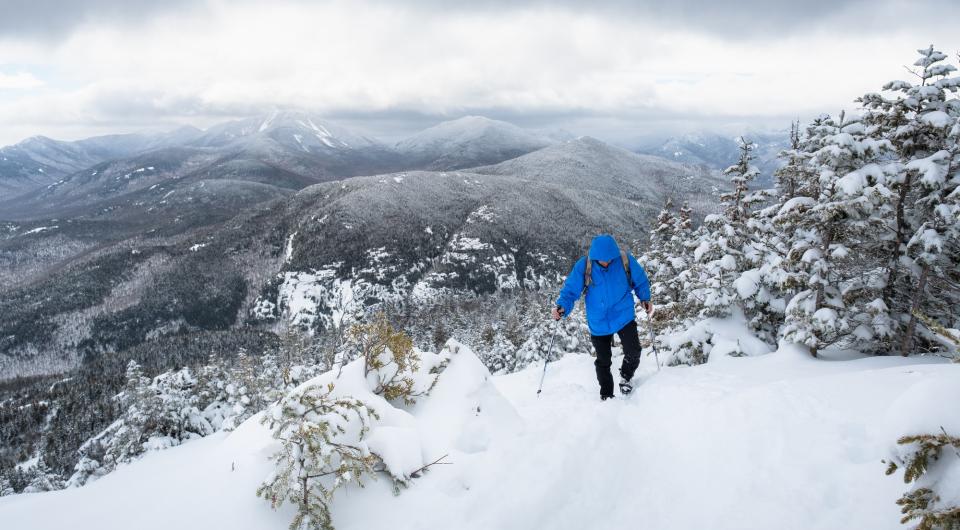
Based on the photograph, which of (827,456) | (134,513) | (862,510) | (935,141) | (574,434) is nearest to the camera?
(862,510)

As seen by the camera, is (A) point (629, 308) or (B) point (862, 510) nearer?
(B) point (862, 510)

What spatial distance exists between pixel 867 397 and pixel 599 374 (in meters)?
3.14

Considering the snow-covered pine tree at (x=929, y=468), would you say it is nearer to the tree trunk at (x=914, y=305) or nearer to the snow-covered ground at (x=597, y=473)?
the snow-covered ground at (x=597, y=473)

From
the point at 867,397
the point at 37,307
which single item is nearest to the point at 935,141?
the point at 867,397

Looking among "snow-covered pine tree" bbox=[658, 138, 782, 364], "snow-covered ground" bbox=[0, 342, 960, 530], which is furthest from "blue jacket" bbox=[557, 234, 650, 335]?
"snow-covered pine tree" bbox=[658, 138, 782, 364]

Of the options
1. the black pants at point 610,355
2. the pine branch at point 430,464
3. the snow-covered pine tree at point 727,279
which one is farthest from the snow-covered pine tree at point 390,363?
the snow-covered pine tree at point 727,279

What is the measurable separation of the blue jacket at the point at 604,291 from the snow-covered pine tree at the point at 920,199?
4.87 meters

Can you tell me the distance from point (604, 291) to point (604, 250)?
632 millimetres

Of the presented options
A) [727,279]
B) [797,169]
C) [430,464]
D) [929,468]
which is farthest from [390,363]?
[797,169]

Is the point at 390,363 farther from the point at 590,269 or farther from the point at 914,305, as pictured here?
the point at 914,305

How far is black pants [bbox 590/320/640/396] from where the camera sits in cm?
682

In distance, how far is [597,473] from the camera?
4809 millimetres

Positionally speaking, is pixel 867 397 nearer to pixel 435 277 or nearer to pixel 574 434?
pixel 574 434

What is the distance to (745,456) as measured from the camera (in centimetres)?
468
